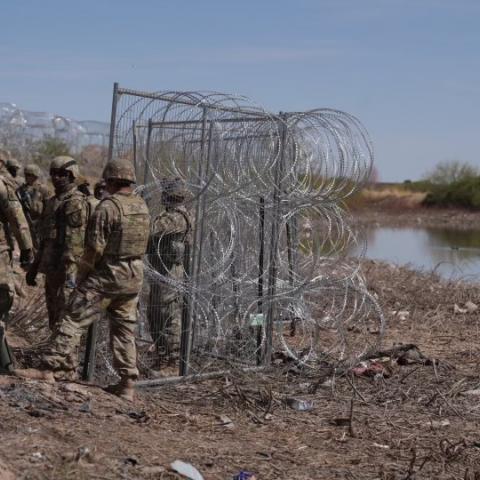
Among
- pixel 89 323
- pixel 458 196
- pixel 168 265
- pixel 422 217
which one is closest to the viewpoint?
pixel 89 323

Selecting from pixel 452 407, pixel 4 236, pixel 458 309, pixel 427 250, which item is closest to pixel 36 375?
pixel 4 236

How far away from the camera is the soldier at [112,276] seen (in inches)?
285

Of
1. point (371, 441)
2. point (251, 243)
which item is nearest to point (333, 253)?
point (251, 243)

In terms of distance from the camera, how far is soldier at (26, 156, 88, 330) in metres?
8.33

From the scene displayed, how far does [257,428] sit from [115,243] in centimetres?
151

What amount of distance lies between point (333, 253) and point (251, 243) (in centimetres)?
100

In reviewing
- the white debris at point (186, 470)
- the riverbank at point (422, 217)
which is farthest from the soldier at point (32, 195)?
the riverbank at point (422, 217)

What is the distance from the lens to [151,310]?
879cm

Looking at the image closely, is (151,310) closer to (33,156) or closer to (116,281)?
(116,281)

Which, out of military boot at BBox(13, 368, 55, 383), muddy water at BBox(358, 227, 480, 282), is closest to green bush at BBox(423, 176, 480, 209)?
muddy water at BBox(358, 227, 480, 282)

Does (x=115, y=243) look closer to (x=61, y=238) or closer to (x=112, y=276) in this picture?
(x=112, y=276)

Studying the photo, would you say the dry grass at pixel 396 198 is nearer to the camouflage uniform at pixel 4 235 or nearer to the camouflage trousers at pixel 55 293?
the camouflage trousers at pixel 55 293

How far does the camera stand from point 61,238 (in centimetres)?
841

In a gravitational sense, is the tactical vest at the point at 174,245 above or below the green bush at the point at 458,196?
above
